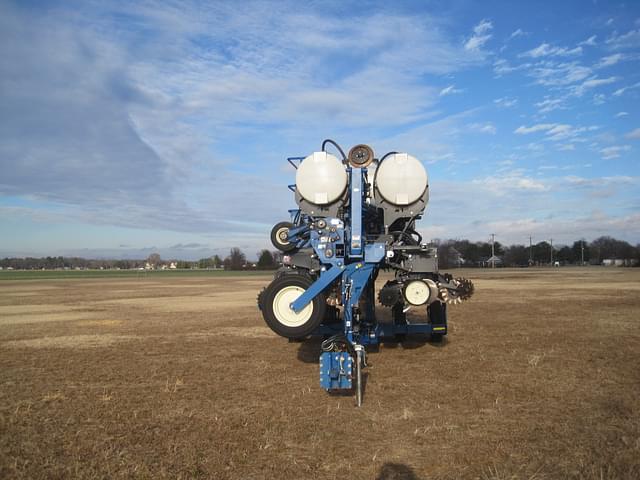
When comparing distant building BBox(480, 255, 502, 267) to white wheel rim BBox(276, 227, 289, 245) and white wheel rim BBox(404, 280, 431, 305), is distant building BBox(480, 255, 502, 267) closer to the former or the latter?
white wheel rim BBox(276, 227, 289, 245)

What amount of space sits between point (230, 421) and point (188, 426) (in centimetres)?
55

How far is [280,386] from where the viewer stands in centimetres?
886

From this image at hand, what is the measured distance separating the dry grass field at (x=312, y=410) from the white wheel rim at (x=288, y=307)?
1.17 meters

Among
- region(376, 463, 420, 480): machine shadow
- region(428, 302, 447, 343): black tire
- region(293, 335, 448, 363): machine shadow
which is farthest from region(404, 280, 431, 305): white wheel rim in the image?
region(376, 463, 420, 480): machine shadow

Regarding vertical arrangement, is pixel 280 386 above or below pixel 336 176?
below

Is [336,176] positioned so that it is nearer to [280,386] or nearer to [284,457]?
[280,386]

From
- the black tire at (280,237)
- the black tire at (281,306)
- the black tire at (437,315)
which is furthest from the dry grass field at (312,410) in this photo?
the black tire at (280,237)

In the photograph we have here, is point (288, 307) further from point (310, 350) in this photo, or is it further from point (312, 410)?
point (310, 350)

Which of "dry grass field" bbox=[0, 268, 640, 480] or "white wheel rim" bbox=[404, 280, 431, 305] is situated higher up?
"white wheel rim" bbox=[404, 280, 431, 305]

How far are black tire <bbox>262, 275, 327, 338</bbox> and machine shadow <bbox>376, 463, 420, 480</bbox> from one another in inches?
139

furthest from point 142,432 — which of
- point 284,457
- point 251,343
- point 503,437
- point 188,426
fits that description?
point 251,343

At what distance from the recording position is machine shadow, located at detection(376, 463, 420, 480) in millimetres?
4996

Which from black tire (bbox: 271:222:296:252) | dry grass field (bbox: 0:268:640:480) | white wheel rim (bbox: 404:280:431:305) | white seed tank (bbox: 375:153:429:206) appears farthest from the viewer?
black tire (bbox: 271:222:296:252)

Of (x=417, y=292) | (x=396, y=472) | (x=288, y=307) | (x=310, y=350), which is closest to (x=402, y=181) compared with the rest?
(x=417, y=292)
